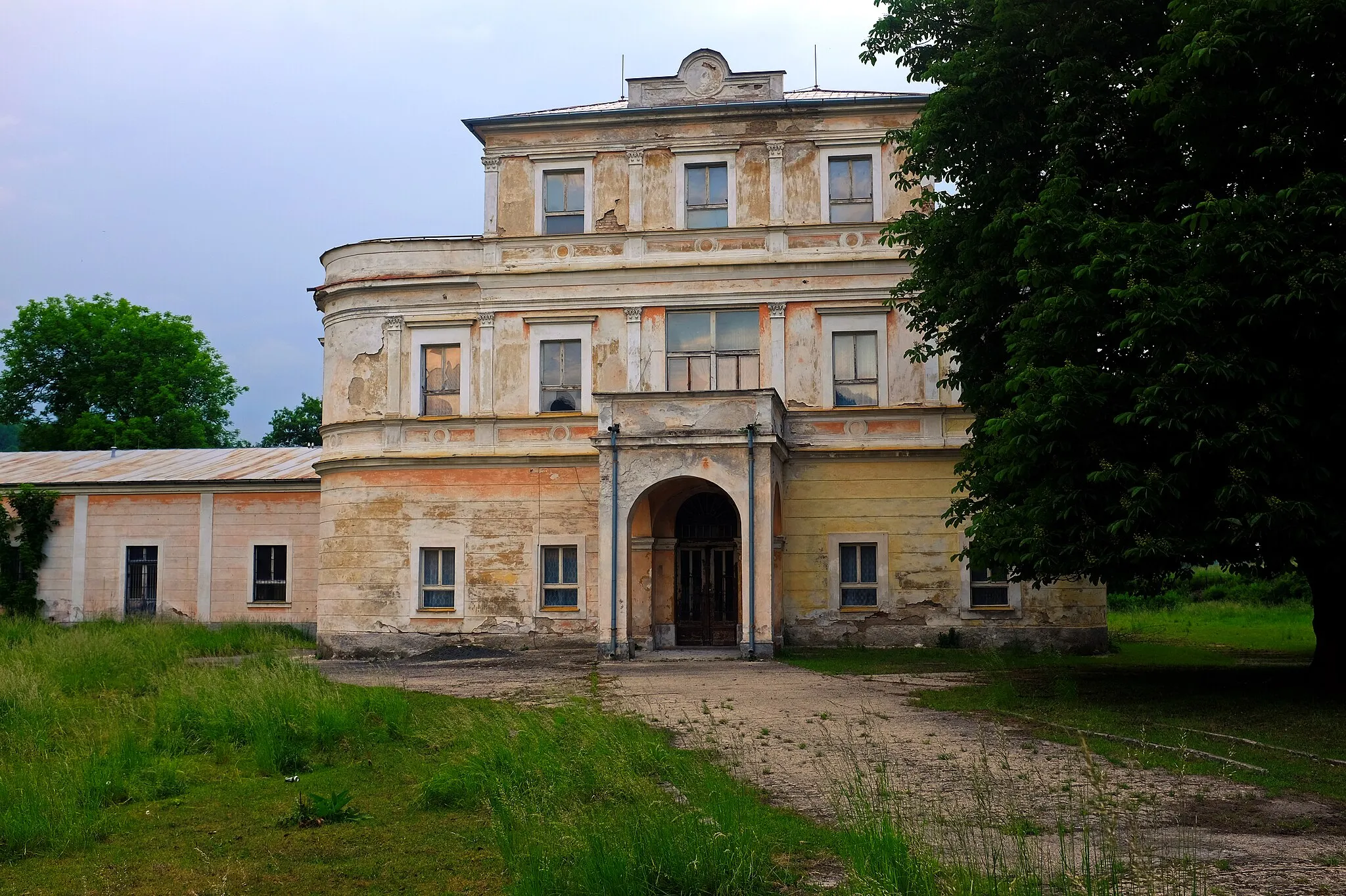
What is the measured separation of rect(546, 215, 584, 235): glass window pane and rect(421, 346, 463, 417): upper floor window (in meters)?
3.20

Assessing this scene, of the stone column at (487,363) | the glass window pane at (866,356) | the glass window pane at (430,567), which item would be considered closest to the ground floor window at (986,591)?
the glass window pane at (866,356)

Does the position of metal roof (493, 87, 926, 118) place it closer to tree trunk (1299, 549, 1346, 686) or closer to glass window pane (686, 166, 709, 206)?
glass window pane (686, 166, 709, 206)

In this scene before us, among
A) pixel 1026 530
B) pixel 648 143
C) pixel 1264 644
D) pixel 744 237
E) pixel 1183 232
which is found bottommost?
pixel 1264 644

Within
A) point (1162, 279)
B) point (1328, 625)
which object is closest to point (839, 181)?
point (1162, 279)

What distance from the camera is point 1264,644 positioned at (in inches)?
970

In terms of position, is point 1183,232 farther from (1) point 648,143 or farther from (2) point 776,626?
(1) point 648,143

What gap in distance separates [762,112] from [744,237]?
263 centimetres

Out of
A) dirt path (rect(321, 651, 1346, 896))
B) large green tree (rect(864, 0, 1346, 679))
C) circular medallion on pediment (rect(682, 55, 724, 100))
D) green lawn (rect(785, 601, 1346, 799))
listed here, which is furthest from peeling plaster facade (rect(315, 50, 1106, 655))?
large green tree (rect(864, 0, 1346, 679))

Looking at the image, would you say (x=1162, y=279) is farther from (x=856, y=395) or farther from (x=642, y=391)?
(x=642, y=391)

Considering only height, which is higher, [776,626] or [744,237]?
[744,237]

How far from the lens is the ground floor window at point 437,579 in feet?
80.6

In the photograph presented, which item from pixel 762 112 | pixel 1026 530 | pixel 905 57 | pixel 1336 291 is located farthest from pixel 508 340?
pixel 1336 291

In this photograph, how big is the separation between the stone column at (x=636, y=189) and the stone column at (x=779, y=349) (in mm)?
3425

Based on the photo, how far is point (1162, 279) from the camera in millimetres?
12656
